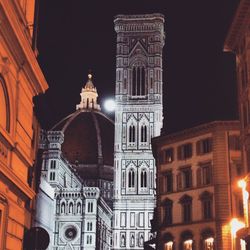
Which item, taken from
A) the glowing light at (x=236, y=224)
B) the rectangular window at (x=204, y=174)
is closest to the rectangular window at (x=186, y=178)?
the rectangular window at (x=204, y=174)

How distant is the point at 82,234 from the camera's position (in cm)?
8612

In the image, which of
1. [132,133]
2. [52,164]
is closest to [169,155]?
[132,133]

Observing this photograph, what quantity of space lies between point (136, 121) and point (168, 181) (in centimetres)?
4304

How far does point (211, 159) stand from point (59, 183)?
178 ft

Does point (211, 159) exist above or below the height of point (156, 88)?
below

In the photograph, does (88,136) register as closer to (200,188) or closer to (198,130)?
(198,130)

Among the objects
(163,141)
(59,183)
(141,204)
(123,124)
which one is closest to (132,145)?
(123,124)

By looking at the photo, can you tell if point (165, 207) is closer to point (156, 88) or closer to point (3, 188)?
point (3, 188)

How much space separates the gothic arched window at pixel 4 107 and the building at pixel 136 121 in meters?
70.2

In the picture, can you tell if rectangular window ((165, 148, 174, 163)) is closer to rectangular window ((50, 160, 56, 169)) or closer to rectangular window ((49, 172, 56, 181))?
rectangular window ((49, 172, 56, 181))

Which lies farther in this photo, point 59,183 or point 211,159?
point 59,183

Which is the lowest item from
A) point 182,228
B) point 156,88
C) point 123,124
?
point 182,228

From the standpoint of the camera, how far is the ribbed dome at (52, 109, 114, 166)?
417 ft

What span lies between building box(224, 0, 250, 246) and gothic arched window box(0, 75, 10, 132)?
52.5 feet
